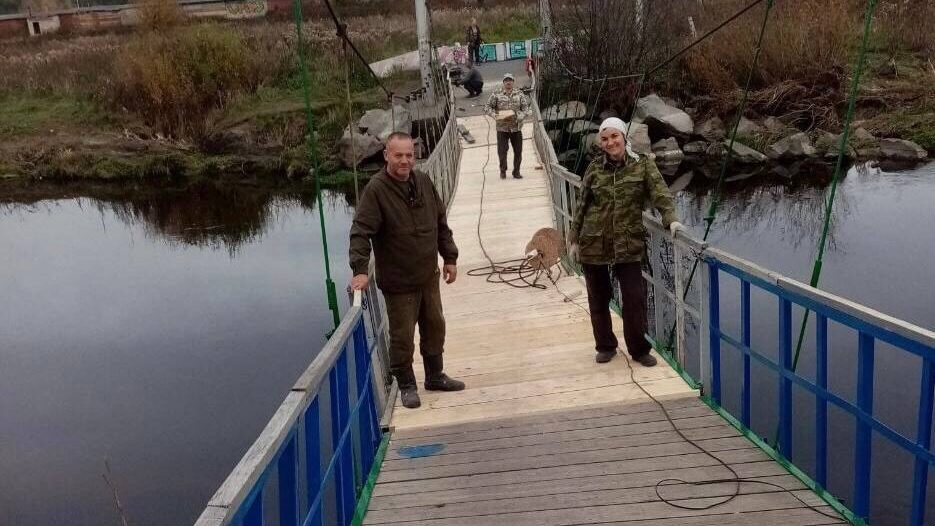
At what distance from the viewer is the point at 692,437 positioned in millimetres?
3361

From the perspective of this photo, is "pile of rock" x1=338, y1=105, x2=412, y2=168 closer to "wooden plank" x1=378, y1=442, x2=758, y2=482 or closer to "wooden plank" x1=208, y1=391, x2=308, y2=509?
"wooden plank" x1=378, y1=442, x2=758, y2=482

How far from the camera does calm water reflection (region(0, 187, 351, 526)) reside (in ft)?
23.3

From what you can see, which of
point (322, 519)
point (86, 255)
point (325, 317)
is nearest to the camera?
point (322, 519)

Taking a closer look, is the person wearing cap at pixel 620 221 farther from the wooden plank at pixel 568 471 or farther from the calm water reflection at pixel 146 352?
the calm water reflection at pixel 146 352

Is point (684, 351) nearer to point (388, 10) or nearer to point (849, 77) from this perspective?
point (849, 77)

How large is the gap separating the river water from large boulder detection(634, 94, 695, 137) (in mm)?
2658

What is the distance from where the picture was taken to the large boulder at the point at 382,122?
20.3 m

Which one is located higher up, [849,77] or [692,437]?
[849,77]

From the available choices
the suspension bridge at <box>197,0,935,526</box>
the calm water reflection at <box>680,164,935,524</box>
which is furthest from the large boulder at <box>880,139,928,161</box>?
the suspension bridge at <box>197,0,935,526</box>

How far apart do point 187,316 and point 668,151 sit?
1207 centimetres

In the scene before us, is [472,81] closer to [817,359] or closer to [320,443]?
[320,443]

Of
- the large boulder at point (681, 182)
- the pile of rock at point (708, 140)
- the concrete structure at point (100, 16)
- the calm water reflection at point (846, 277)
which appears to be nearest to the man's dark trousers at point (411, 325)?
the calm water reflection at point (846, 277)

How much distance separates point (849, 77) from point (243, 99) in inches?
661

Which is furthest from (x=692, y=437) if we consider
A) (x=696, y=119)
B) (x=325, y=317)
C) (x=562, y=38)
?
(x=696, y=119)
